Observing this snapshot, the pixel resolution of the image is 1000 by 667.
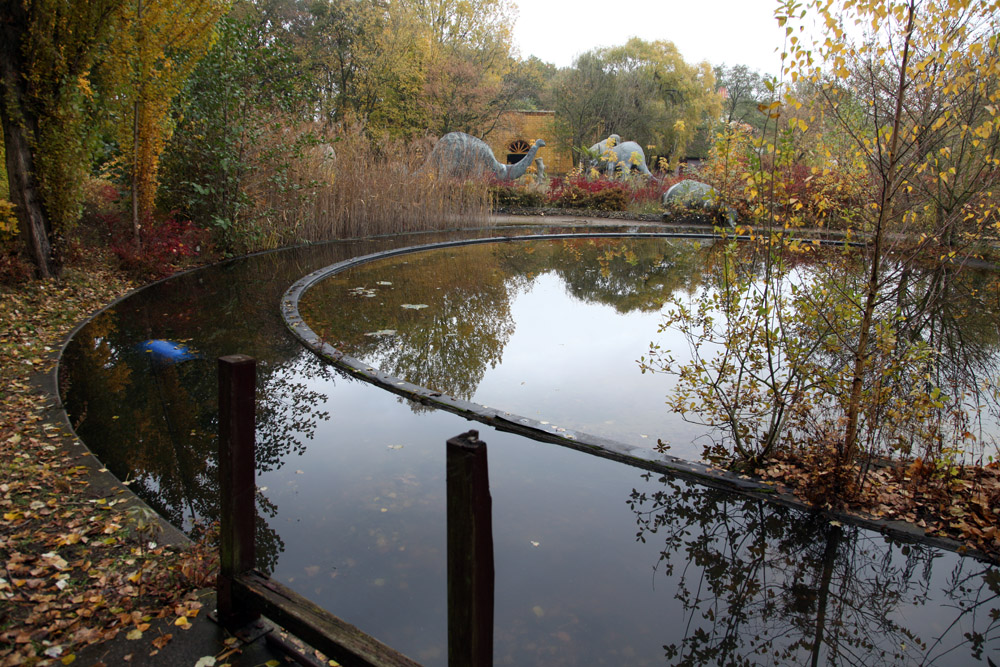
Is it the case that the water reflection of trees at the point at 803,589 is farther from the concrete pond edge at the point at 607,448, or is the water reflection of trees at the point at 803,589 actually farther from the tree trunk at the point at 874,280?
the tree trunk at the point at 874,280

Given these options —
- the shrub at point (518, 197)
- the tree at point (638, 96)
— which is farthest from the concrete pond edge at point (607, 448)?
the tree at point (638, 96)

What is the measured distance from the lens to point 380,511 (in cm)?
293

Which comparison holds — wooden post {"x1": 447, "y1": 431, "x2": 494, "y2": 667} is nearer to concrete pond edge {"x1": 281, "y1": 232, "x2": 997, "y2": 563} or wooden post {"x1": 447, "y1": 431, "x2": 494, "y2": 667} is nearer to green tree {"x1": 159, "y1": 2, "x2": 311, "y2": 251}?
concrete pond edge {"x1": 281, "y1": 232, "x2": 997, "y2": 563}

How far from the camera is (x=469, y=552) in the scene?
4.57 feet

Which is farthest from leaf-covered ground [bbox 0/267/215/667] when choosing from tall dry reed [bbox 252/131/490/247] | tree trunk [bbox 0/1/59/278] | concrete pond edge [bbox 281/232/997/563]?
tall dry reed [bbox 252/131/490/247]

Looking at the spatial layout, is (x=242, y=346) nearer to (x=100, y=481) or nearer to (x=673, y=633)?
(x=100, y=481)

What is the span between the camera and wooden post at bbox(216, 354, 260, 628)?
189 centimetres

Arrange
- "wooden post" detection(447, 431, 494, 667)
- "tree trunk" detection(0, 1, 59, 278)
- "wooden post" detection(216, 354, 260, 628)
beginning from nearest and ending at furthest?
"wooden post" detection(447, 431, 494, 667), "wooden post" detection(216, 354, 260, 628), "tree trunk" detection(0, 1, 59, 278)

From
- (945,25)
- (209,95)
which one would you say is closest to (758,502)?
(945,25)

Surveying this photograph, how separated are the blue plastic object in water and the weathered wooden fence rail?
3.31m

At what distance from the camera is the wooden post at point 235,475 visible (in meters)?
1.89

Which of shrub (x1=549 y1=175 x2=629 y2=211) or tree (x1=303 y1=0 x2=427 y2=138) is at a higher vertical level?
tree (x1=303 y1=0 x2=427 y2=138)

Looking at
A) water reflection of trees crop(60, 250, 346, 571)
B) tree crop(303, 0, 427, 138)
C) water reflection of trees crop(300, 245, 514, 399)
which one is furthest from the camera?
tree crop(303, 0, 427, 138)

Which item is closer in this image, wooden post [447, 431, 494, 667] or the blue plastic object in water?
wooden post [447, 431, 494, 667]
